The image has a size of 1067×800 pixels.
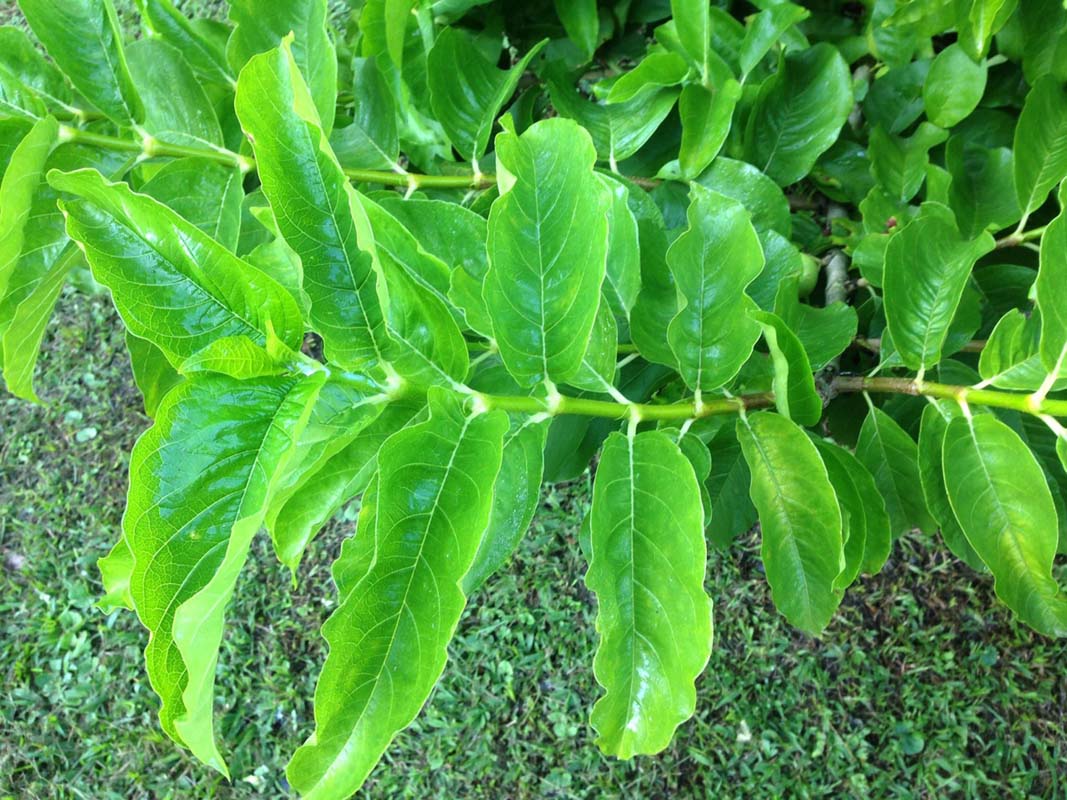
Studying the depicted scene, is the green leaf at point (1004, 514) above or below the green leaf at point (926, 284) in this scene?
below

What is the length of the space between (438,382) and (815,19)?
1300 millimetres

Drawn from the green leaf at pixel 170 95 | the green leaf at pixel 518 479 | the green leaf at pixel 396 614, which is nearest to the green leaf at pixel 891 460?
the green leaf at pixel 518 479

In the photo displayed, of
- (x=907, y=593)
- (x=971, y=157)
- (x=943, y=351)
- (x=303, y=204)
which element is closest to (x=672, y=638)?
(x=303, y=204)

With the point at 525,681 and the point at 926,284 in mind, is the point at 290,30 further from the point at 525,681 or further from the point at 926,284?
the point at 525,681

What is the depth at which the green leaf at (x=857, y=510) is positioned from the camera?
109 cm

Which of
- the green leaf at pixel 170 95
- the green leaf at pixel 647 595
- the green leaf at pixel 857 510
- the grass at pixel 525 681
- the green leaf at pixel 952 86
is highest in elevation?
the green leaf at pixel 170 95

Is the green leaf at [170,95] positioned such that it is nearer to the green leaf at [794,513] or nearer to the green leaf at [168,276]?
the green leaf at [168,276]

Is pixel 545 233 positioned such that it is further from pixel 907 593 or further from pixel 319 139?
pixel 907 593

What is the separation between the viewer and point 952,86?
1404 mm

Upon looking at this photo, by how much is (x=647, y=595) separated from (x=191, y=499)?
1.58 feet

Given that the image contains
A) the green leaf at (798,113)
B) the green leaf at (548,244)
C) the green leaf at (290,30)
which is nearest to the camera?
the green leaf at (548,244)

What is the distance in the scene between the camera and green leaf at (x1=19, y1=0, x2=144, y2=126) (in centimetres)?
115

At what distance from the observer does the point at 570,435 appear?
4.25 feet

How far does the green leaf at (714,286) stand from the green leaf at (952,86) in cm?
63
